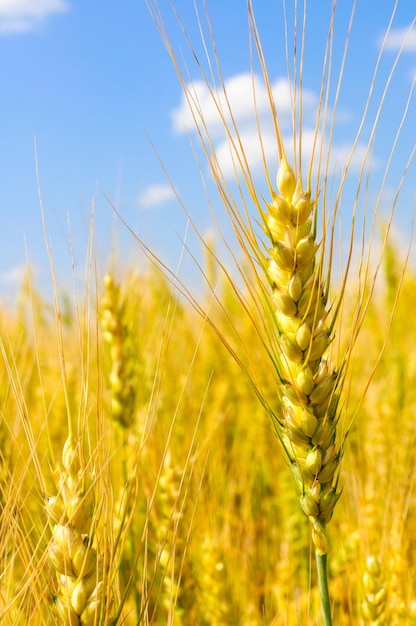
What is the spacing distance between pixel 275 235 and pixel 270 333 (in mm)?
156

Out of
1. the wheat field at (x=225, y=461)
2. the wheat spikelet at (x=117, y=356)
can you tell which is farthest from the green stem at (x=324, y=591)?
the wheat spikelet at (x=117, y=356)

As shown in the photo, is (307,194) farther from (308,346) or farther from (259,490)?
(259,490)

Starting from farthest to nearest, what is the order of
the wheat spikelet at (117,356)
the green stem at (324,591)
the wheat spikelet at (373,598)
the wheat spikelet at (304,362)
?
the wheat spikelet at (117,356), the wheat spikelet at (373,598), the wheat spikelet at (304,362), the green stem at (324,591)

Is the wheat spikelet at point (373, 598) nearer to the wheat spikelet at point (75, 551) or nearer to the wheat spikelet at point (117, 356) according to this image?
the wheat spikelet at point (75, 551)

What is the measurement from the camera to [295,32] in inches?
44.3

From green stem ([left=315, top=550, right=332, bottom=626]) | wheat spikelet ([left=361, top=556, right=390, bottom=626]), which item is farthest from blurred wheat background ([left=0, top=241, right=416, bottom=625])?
green stem ([left=315, top=550, right=332, bottom=626])

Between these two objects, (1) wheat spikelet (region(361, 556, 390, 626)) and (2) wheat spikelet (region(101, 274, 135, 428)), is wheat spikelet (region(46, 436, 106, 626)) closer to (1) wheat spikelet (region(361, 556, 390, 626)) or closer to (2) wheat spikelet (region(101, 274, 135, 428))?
(1) wheat spikelet (region(361, 556, 390, 626))

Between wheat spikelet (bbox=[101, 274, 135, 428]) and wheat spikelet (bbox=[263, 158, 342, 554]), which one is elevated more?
wheat spikelet (bbox=[101, 274, 135, 428])

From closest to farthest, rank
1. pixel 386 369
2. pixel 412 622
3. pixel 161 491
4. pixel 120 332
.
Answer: pixel 412 622
pixel 161 491
pixel 120 332
pixel 386 369

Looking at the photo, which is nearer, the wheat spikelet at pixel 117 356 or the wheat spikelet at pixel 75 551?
the wheat spikelet at pixel 75 551

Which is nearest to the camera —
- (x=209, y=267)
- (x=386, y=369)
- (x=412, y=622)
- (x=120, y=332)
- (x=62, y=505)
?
(x=62, y=505)

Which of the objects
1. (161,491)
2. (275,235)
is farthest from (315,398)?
(161,491)

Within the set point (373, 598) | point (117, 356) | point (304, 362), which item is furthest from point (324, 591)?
point (117, 356)

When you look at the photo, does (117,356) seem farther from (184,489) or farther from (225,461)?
(225,461)
